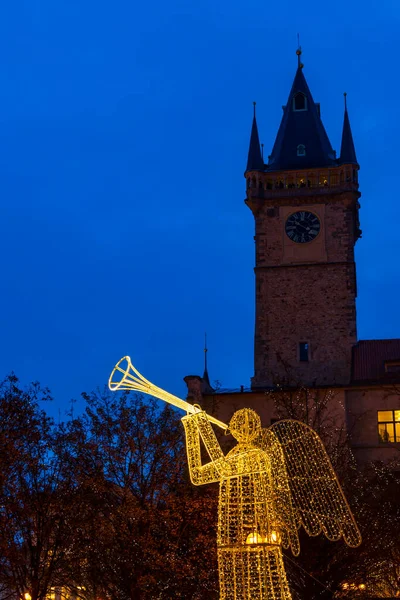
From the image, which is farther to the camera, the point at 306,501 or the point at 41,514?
the point at 41,514

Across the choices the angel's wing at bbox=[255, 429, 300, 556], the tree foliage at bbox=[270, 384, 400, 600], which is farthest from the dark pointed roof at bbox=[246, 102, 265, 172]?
the angel's wing at bbox=[255, 429, 300, 556]

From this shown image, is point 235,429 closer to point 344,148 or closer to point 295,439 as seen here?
point 295,439

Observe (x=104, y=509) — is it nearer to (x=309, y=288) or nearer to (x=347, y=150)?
(x=309, y=288)

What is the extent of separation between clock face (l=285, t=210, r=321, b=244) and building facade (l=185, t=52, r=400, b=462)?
0.19ft

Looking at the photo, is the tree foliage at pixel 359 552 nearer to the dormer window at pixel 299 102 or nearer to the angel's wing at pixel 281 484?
the angel's wing at pixel 281 484

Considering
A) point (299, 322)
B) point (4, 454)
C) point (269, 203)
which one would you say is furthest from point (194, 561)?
point (269, 203)

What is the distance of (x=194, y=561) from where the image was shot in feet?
116

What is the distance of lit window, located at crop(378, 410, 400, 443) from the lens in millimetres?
51969

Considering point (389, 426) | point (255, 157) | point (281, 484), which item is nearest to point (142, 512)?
point (281, 484)

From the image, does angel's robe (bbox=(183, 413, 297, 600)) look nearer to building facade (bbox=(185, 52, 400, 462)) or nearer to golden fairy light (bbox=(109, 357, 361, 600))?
golden fairy light (bbox=(109, 357, 361, 600))

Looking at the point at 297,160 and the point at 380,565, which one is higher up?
the point at 297,160

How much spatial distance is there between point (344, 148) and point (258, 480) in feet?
154

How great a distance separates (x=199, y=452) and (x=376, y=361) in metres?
38.6

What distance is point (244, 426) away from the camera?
714 inches
